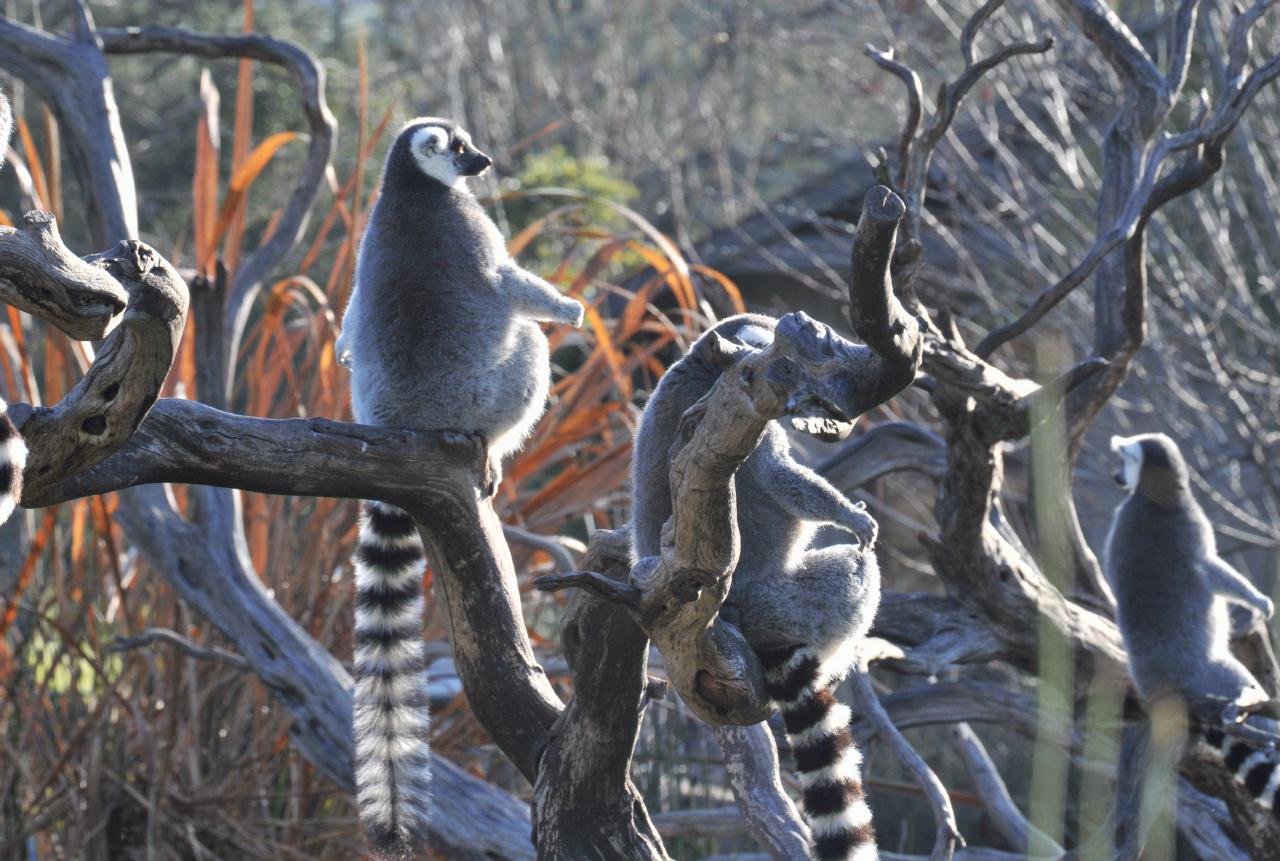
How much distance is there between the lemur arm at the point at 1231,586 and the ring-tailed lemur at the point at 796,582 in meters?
2.15

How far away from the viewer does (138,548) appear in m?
4.21

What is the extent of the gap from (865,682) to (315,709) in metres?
1.65

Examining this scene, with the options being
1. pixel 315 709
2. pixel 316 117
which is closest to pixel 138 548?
pixel 315 709

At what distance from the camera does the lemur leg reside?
8.92 ft

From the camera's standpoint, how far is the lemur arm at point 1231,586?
15.4 feet

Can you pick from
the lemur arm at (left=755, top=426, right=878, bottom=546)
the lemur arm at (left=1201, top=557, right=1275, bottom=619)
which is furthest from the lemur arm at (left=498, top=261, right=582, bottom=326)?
the lemur arm at (left=1201, top=557, right=1275, bottom=619)

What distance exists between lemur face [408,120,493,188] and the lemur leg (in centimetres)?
161

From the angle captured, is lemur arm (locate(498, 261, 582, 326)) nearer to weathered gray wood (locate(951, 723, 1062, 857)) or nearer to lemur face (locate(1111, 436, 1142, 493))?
weathered gray wood (locate(951, 723, 1062, 857))

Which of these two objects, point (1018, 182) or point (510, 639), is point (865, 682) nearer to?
point (510, 639)

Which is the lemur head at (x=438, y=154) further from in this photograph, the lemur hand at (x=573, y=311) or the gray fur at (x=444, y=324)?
the lemur hand at (x=573, y=311)

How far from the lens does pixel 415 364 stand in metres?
3.54

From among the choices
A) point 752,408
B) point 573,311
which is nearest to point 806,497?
point 752,408

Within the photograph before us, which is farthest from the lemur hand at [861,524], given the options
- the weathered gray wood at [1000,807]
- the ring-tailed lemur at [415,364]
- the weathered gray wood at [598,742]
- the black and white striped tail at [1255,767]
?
the weathered gray wood at [1000,807]

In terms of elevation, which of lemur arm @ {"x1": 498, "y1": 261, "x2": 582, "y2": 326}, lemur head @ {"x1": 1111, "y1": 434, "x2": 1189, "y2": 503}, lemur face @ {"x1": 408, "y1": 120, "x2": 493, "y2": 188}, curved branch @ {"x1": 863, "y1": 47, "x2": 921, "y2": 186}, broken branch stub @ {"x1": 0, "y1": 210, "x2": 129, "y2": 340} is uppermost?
lemur face @ {"x1": 408, "y1": 120, "x2": 493, "y2": 188}
